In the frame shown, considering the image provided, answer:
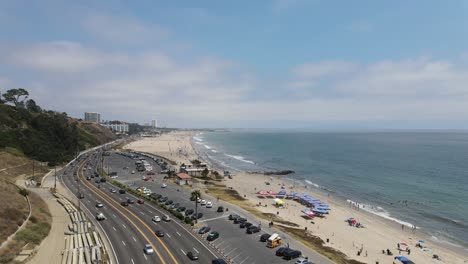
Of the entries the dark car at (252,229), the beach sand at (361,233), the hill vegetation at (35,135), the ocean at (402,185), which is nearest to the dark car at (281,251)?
the dark car at (252,229)

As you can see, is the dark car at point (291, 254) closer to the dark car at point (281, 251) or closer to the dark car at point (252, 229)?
the dark car at point (281, 251)

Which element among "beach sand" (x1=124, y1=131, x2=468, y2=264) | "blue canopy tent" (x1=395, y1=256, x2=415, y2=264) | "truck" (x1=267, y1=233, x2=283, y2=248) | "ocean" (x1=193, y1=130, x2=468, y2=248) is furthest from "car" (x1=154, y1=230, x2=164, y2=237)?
"ocean" (x1=193, y1=130, x2=468, y2=248)

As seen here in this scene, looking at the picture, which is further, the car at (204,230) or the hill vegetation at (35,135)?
the hill vegetation at (35,135)

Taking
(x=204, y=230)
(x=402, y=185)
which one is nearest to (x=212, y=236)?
(x=204, y=230)

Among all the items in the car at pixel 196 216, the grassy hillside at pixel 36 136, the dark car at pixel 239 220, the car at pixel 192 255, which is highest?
the grassy hillside at pixel 36 136

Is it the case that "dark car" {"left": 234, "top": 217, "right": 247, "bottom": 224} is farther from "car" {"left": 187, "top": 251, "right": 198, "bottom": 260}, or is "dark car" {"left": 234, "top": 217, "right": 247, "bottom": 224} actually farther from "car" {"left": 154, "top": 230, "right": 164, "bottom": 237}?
"car" {"left": 187, "top": 251, "right": 198, "bottom": 260}

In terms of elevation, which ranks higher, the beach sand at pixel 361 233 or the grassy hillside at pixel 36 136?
the grassy hillside at pixel 36 136

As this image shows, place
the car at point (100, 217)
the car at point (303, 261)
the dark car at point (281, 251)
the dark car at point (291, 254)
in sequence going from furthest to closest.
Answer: the car at point (100, 217) → the dark car at point (281, 251) → the dark car at point (291, 254) → the car at point (303, 261)
